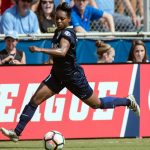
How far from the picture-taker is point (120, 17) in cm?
1521

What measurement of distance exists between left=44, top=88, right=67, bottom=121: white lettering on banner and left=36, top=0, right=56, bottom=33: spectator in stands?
2.88 meters

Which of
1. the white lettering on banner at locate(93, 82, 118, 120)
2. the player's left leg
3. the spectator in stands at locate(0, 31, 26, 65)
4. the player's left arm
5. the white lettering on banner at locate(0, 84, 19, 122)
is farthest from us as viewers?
the spectator in stands at locate(0, 31, 26, 65)

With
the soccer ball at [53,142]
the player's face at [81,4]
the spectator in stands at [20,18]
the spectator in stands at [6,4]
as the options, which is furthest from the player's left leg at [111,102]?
the spectator in stands at [6,4]

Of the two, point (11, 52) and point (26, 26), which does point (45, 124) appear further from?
point (26, 26)

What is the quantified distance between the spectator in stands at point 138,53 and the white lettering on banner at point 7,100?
254 cm

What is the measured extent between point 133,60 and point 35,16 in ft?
7.34

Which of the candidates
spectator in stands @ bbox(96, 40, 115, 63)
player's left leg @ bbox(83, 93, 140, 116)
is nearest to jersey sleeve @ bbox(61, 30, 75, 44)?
player's left leg @ bbox(83, 93, 140, 116)

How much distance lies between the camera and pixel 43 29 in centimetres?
1451

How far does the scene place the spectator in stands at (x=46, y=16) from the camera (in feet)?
47.0

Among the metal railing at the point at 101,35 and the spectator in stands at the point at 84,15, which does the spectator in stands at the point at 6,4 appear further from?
the spectator in stands at the point at 84,15

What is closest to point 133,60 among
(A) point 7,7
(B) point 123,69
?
(B) point 123,69

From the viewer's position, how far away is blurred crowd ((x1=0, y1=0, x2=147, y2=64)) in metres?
13.2

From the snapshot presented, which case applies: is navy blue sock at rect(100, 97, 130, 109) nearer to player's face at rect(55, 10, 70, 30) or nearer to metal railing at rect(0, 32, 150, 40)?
player's face at rect(55, 10, 70, 30)

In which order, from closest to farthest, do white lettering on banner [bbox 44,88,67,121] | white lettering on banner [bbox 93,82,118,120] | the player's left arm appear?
the player's left arm, white lettering on banner [bbox 44,88,67,121], white lettering on banner [bbox 93,82,118,120]
